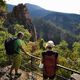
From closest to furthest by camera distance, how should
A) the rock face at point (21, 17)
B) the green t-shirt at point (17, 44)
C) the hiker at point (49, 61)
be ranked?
the hiker at point (49, 61)
the green t-shirt at point (17, 44)
the rock face at point (21, 17)

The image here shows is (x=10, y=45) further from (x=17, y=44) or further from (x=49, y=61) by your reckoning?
(x=49, y=61)

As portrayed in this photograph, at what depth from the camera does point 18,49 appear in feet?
30.6

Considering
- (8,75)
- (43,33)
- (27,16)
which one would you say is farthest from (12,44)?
(43,33)

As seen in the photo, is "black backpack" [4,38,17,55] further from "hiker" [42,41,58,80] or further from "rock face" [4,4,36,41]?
"rock face" [4,4,36,41]

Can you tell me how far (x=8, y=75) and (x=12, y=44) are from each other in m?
1.51

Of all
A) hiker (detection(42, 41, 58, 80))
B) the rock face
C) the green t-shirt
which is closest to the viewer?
hiker (detection(42, 41, 58, 80))

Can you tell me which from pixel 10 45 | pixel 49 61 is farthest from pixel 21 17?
pixel 49 61

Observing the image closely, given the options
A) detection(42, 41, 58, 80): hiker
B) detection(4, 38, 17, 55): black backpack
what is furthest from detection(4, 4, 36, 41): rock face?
detection(42, 41, 58, 80): hiker

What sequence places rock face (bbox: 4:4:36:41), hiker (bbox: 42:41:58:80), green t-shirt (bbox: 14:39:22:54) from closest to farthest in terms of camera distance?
hiker (bbox: 42:41:58:80)
green t-shirt (bbox: 14:39:22:54)
rock face (bbox: 4:4:36:41)

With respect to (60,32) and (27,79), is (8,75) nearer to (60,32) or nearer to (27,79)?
(27,79)

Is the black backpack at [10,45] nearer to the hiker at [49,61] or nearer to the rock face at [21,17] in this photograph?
the hiker at [49,61]

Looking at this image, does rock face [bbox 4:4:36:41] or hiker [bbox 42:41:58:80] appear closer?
hiker [bbox 42:41:58:80]

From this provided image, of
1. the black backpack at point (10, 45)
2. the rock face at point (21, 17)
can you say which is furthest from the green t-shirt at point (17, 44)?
the rock face at point (21, 17)

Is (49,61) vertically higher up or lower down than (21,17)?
higher up
